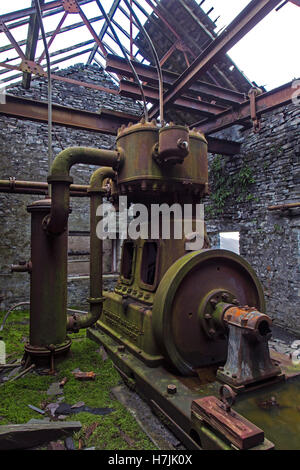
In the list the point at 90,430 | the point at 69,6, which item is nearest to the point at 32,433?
the point at 90,430

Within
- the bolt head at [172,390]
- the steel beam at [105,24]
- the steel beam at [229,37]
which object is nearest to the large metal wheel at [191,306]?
the bolt head at [172,390]

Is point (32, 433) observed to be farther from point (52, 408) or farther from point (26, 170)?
point (26, 170)

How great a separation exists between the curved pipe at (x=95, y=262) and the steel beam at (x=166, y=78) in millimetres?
2652

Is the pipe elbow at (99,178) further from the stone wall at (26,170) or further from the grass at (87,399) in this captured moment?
the stone wall at (26,170)

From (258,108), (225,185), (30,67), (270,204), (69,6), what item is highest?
(69,6)

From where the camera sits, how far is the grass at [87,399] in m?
2.32

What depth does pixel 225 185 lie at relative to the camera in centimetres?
863

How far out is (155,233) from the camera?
366 centimetres

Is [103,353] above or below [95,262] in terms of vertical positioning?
below

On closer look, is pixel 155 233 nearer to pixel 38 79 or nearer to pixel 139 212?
pixel 139 212

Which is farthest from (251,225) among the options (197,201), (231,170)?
(197,201)

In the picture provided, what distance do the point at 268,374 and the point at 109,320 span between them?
93.0 inches

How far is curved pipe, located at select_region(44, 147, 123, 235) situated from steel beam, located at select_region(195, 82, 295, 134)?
3.48m

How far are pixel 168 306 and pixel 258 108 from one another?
15.4ft
